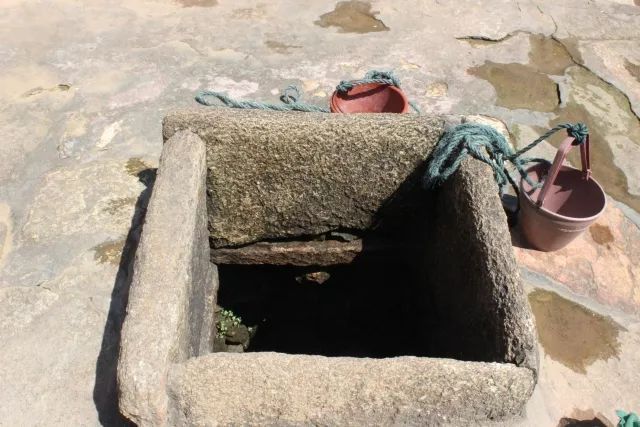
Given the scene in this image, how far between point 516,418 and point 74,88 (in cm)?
344

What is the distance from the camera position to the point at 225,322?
2.80m

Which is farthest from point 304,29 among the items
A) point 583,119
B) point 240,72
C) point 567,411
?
point 567,411

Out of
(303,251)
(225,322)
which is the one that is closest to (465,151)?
(303,251)

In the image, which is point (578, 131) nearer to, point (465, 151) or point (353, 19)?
point (465, 151)

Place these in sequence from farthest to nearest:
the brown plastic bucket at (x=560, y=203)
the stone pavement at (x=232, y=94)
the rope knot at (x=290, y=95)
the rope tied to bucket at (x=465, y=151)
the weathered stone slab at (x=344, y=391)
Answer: the rope knot at (x=290, y=95), the brown plastic bucket at (x=560, y=203), the stone pavement at (x=232, y=94), the rope tied to bucket at (x=465, y=151), the weathered stone slab at (x=344, y=391)

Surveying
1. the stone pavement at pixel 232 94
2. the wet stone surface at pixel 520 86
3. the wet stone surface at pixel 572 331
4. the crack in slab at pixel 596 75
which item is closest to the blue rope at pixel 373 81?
the stone pavement at pixel 232 94

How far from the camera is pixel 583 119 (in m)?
3.59

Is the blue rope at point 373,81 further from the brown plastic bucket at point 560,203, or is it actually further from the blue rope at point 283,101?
the brown plastic bucket at point 560,203

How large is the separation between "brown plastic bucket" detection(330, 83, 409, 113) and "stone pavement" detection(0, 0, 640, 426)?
50cm

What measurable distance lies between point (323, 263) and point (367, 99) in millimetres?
1143

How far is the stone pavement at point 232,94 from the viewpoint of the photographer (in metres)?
2.29

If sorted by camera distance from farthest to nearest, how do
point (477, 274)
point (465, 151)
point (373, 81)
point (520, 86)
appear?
point (520, 86), point (373, 81), point (465, 151), point (477, 274)

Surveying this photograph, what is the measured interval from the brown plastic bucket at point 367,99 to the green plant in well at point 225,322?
4.33 ft

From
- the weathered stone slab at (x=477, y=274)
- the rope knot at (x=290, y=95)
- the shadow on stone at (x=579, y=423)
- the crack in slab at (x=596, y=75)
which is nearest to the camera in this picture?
the weathered stone slab at (x=477, y=274)
